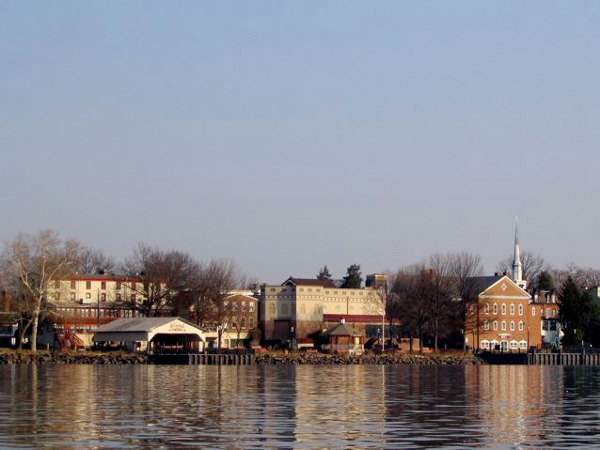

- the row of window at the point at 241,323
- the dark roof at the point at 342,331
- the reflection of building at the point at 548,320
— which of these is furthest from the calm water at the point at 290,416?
the reflection of building at the point at 548,320

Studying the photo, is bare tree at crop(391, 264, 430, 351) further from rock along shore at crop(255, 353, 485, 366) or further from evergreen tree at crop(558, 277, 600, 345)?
evergreen tree at crop(558, 277, 600, 345)

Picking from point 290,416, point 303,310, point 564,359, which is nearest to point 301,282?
point 303,310

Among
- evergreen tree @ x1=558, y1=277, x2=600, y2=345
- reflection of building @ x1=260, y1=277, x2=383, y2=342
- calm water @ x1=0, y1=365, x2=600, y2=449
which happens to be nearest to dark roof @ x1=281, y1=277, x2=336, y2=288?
reflection of building @ x1=260, y1=277, x2=383, y2=342

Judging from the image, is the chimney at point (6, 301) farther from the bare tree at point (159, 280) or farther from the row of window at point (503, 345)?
the row of window at point (503, 345)

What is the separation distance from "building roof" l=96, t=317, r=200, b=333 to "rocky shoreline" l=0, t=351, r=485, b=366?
395 cm

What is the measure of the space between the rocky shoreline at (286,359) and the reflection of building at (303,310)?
22.9m

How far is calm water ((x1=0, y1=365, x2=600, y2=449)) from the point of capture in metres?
29.4

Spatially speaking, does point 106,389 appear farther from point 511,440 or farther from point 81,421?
point 511,440

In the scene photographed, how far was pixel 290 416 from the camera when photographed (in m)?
36.8

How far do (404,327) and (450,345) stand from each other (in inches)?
307

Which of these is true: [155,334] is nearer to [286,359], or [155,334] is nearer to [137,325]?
[137,325]

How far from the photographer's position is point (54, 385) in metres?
55.7

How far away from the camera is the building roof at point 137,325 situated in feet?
363

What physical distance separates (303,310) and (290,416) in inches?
4144
